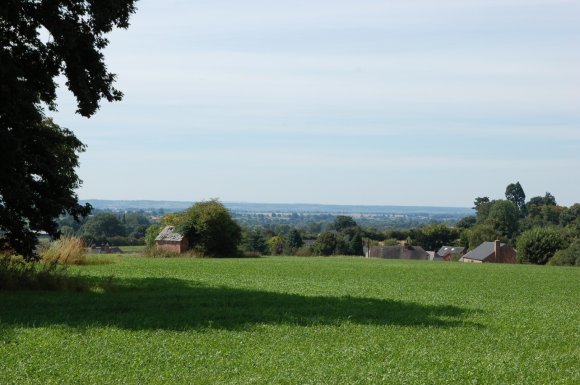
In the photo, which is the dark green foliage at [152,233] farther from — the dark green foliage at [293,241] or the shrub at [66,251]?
the dark green foliage at [293,241]

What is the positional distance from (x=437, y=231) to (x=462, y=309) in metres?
110

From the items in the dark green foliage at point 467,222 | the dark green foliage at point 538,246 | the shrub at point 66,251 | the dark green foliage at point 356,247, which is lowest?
the dark green foliage at point 356,247

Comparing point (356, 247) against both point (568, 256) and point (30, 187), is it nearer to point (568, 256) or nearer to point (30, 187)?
point (568, 256)

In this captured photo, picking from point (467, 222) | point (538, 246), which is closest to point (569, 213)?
point (467, 222)

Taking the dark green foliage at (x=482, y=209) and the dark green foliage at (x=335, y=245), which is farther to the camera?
the dark green foliage at (x=482, y=209)

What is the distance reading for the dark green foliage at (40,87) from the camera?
18.7m

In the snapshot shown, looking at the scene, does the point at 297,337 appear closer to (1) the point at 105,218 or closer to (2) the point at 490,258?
(2) the point at 490,258

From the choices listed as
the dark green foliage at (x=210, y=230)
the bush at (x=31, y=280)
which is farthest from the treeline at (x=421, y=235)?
the bush at (x=31, y=280)

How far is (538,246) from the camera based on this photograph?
72750 mm

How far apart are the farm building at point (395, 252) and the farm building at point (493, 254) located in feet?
66.5

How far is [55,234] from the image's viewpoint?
20.7 meters

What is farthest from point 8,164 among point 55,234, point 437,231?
point 437,231

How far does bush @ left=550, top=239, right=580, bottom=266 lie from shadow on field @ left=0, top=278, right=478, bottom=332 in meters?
49.9

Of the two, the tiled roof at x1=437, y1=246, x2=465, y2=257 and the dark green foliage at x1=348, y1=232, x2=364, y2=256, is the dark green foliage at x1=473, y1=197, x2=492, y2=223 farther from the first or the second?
the dark green foliage at x1=348, y1=232, x2=364, y2=256
